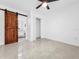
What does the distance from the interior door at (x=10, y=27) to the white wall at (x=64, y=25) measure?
329 cm

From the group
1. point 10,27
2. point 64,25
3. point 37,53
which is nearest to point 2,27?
point 10,27

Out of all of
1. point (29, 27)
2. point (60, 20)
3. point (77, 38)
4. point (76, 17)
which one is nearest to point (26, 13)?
point (29, 27)

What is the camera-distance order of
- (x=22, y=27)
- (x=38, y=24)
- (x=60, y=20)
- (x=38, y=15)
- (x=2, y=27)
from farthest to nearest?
(x=22, y=27), (x=38, y=24), (x=38, y=15), (x=60, y=20), (x=2, y=27)

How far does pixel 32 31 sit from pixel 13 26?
169cm

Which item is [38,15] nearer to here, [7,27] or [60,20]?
[60,20]

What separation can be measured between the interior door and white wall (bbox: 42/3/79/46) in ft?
10.8

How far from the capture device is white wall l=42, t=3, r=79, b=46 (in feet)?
19.8

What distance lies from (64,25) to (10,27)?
384cm

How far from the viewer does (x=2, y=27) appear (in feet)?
18.1

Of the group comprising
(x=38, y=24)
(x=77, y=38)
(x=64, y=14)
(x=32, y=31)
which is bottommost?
(x=77, y=38)

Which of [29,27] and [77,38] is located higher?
[29,27]

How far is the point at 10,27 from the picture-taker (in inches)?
239

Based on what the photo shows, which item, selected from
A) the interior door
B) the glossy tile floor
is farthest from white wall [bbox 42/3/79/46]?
the interior door

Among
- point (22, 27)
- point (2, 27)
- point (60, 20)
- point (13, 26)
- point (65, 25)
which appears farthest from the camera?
point (22, 27)
